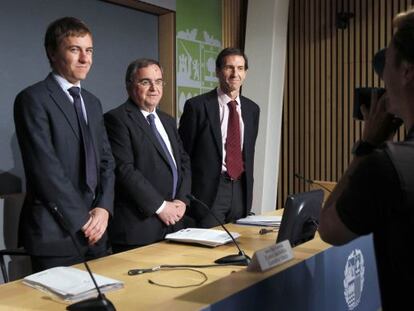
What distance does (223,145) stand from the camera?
3.73 meters

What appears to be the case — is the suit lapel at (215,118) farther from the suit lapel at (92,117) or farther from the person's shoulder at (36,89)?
the person's shoulder at (36,89)

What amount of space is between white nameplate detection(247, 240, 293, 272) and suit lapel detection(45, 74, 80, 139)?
4.15 feet

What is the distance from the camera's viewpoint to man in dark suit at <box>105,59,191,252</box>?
9.77 ft

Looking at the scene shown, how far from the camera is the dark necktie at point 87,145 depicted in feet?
8.71

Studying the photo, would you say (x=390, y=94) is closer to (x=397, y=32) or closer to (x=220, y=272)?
(x=397, y=32)

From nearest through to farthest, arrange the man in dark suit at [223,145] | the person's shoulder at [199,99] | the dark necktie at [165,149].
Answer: the dark necktie at [165,149] → the man in dark suit at [223,145] → the person's shoulder at [199,99]

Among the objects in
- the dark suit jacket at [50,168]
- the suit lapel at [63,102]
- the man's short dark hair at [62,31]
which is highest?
the man's short dark hair at [62,31]

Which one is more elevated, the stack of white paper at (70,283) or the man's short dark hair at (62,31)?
the man's short dark hair at (62,31)

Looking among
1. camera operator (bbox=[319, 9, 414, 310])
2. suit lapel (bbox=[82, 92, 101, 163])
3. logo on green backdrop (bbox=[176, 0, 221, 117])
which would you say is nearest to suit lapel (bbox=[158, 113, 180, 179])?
suit lapel (bbox=[82, 92, 101, 163])

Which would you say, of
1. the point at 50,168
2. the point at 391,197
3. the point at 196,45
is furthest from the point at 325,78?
the point at 391,197

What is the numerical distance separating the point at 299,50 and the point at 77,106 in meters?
4.33

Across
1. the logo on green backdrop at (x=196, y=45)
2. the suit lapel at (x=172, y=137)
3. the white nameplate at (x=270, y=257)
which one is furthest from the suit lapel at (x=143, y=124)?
the logo on green backdrop at (x=196, y=45)

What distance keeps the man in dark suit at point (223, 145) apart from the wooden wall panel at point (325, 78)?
8.80ft

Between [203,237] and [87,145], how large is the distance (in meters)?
0.73
